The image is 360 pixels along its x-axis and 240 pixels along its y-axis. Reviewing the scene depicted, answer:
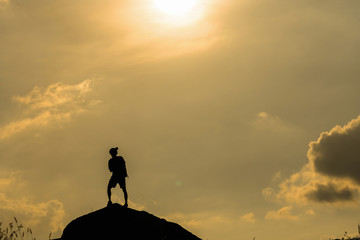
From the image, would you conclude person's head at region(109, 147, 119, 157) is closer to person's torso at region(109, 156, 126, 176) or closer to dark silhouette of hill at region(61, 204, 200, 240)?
person's torso at region(109, 156, 126, 176)

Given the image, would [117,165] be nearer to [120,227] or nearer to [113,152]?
[113,152]

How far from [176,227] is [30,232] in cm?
957

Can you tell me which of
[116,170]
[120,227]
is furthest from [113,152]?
[120,227]

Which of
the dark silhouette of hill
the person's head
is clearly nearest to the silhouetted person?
the person's head

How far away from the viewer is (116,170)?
21844 millimetres

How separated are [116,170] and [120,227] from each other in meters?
3.15

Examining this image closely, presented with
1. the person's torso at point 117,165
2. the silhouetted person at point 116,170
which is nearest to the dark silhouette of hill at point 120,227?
the silhouetted person at point 116,170

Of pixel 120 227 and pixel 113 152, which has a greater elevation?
pixel 113 152

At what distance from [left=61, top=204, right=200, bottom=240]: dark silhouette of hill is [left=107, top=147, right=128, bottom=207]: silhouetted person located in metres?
→ 1.03

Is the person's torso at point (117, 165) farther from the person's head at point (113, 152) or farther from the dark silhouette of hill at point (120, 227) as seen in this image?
the dark silhouette of hill at point (120, 227)

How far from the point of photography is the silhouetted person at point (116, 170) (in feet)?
71.6

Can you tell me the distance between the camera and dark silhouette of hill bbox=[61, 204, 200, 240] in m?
→ 19.6

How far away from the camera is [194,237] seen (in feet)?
72.0

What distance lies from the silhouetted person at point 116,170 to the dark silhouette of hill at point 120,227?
3.38 feet
